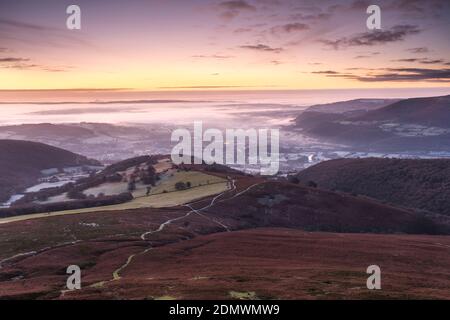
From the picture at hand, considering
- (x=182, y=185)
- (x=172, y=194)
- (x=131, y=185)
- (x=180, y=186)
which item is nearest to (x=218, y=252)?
(x=172, y=194)

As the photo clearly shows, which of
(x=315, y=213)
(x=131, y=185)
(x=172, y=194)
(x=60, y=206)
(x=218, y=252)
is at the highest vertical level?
(x=218, y=252)

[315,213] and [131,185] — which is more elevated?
[131,185]

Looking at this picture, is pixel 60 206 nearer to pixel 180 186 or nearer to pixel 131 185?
pixel 180 186

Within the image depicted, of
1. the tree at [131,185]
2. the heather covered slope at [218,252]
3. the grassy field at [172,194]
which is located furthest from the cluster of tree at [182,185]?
the tree at [131,185]

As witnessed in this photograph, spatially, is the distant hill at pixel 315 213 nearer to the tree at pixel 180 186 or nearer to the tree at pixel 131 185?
the tree at pixel 180 186

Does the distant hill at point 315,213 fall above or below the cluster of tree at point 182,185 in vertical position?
below

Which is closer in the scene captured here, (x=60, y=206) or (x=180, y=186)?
(x=60, y=206)

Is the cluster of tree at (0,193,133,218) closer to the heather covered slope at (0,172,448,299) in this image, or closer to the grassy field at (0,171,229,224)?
the grassy field at (0,171,229,224)

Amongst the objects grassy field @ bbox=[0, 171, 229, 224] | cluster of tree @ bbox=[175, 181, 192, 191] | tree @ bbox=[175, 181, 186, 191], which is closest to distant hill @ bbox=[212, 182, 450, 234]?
grassy field @ bbox=[0, 171, 229, 224]
